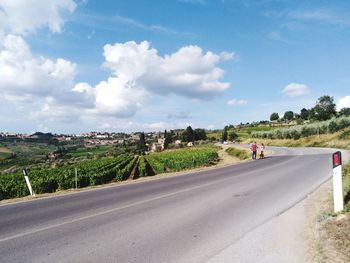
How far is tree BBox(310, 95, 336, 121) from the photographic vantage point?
339 ft

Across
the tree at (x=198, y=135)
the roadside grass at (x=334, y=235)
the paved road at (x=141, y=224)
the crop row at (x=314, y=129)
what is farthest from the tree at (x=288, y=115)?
the roadside grass at (x=334, y=235)

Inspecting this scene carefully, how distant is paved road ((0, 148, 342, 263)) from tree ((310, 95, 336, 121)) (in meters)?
99.7

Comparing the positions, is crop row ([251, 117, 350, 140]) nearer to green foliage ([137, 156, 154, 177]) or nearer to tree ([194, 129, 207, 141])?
green foliage ([137, 156, 154, 177])

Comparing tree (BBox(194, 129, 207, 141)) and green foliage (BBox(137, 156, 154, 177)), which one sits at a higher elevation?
tree (BBox(194, 129, 207, 141))

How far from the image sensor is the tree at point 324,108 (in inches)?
4070

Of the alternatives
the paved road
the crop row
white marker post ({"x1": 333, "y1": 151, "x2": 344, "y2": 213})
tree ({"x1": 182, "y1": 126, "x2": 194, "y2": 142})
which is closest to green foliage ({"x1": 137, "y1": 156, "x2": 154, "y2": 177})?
the paved road

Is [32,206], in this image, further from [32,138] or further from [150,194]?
[32,138]

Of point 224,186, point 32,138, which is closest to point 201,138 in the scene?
point 32,138

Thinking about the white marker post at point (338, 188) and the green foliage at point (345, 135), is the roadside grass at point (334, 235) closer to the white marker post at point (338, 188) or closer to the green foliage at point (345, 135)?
the white marker post at point (338, 188)

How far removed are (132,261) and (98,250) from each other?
87 cm

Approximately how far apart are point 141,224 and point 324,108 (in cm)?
10836

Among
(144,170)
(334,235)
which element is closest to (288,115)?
(144,170)

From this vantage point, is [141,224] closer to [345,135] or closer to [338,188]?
[338,188]

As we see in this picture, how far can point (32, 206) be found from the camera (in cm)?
1112
